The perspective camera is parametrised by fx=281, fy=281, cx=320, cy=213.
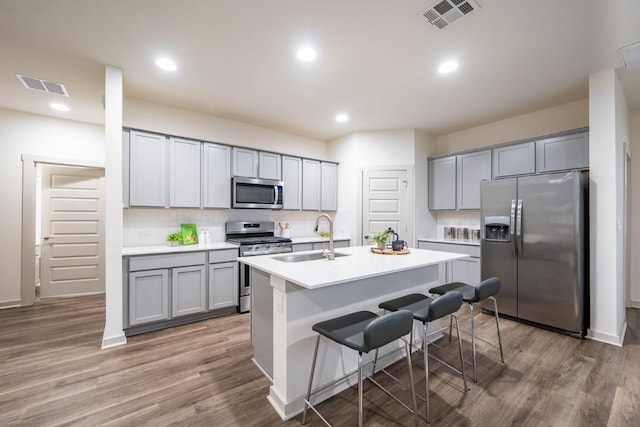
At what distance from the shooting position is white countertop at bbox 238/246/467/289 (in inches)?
69.5

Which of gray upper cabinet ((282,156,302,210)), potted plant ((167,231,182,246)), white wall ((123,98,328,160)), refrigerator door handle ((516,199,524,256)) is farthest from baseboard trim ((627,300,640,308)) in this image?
potted plant ((167,231,182,246))

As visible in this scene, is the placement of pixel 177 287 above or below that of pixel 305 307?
below

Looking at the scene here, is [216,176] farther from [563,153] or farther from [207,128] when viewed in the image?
[563,153]

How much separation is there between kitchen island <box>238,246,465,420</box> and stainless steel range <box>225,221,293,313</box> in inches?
46.2

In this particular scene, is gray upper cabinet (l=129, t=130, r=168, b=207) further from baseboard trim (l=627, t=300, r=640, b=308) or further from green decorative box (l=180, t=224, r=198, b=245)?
baseboard trim (l=627, t=300, r=640, b=308)

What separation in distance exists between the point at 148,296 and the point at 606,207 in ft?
16.5

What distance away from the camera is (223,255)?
366 centimetres

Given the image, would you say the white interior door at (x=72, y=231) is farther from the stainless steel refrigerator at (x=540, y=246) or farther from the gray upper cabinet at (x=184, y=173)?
the stainless steel refrigerator at (x=540, y=246)

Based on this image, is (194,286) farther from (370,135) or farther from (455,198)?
(455,198)

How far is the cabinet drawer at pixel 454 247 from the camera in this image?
4.24 meters

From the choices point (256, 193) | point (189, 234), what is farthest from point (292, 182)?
point (189, 234)

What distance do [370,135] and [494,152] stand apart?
1981mm

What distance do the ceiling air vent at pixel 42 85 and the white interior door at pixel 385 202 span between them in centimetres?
430

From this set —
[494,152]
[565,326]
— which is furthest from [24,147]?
[565,326]
